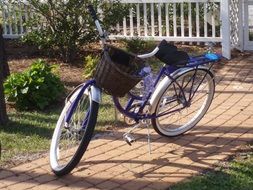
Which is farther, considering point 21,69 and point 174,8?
point 174,8

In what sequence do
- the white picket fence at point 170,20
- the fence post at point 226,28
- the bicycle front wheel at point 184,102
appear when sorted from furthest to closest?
the white picket fence at point 170,20, the fence post at point 226,28, the bicycle front wheel at point 184,102

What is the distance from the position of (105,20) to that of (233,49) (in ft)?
8.11

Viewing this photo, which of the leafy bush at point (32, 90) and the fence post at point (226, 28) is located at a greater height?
the fence post at point (226, 28)

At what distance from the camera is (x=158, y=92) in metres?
5.19

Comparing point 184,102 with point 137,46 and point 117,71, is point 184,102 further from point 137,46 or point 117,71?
point 137,46

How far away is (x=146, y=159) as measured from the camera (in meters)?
5.21

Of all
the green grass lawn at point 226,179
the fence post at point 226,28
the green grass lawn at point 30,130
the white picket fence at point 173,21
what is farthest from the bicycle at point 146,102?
the white picket fence at point 173,21

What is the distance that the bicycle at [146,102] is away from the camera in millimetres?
4781

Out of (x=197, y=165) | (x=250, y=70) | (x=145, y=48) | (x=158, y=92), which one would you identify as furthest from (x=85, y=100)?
(x=145, y=48)

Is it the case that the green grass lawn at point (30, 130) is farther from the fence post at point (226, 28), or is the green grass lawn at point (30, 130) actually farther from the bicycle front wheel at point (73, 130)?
the fence post at point (226, 28)

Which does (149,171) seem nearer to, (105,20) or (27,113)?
(27,113)

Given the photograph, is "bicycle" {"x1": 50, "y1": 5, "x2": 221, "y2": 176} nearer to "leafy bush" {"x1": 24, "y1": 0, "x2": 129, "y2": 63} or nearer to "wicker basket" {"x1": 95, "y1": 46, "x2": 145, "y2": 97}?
"wicker basket" {"x1": 95, "y1": 46, "x2": 145, "y2": 97}

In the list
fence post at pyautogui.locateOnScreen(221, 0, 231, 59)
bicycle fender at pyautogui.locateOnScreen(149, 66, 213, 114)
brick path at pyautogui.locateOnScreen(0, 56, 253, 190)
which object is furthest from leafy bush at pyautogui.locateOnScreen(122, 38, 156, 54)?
bicycle fender at pyautogui.locateOnScreen(149, 66, 213, 114)

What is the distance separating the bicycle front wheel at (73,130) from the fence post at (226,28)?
16.7 ft
